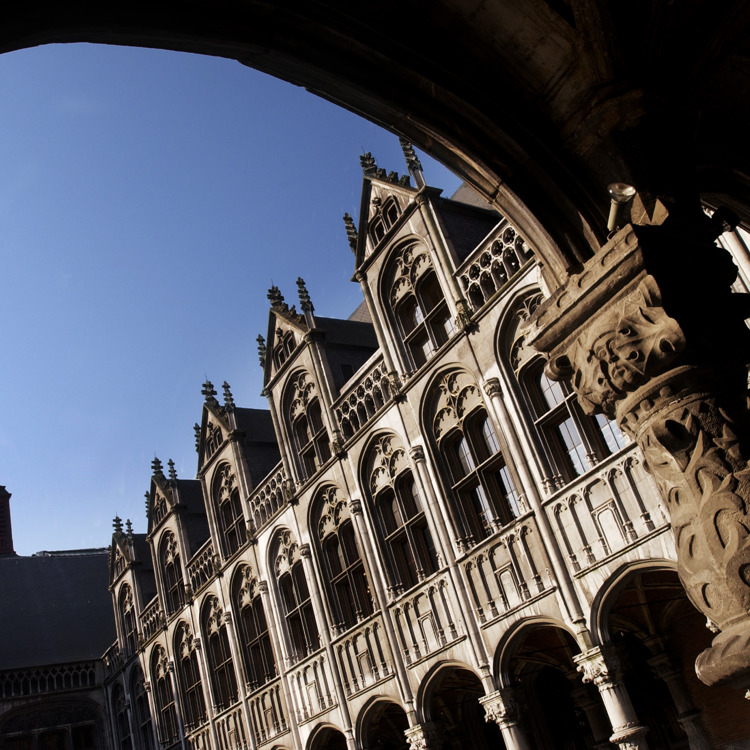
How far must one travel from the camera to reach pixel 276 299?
21516mm

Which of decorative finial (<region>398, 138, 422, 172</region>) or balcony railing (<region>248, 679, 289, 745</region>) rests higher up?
decorative finial (<region>398, 138, 422, 172</region>)

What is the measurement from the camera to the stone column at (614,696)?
35.2 feet

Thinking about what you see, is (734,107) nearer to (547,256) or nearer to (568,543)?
(547,256)

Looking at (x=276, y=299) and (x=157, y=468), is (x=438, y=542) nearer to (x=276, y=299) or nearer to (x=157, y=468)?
(x=276, y=299)

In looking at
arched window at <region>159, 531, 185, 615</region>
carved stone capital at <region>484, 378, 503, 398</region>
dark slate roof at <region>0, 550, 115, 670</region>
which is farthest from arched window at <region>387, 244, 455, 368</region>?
dark slate roof at <region>0, 550, 115, 670</region>

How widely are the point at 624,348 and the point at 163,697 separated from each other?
28108 mm

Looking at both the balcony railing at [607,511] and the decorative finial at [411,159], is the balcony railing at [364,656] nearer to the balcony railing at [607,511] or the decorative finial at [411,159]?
the balcony railing at [607,511]

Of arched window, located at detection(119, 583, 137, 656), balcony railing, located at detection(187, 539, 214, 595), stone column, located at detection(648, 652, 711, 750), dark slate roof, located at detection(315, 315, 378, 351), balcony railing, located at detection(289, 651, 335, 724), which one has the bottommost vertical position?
stone column, located at detection(648, 652, 711, 750)

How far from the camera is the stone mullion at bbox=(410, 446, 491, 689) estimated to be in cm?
1337

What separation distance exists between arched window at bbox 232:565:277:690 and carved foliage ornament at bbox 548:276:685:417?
18573 millimetres

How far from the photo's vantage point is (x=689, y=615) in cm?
1318

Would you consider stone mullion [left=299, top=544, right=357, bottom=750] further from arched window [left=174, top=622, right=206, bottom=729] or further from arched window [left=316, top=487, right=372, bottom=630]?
arched window [left=174, top=622, right=206, bottom=729]

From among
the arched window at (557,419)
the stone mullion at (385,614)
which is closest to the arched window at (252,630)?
the stone mullion at (385,614)

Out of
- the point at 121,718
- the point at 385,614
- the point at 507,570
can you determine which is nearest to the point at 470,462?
the point at 507,570
